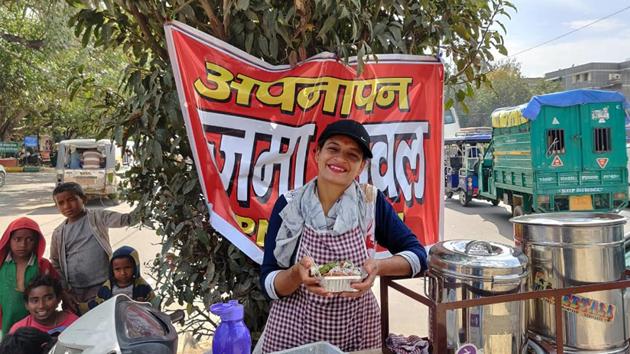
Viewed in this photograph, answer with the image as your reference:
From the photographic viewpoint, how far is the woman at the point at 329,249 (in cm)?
184

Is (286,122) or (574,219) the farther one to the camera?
(286,122)

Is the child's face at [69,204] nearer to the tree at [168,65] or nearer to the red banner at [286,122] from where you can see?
the tree at [168,65]

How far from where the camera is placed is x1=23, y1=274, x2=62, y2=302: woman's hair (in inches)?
126

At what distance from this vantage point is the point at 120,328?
1523mm

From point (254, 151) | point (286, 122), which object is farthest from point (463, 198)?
point (254, 151)

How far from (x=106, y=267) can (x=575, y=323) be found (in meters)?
3.09

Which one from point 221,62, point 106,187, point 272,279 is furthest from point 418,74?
point 106,187

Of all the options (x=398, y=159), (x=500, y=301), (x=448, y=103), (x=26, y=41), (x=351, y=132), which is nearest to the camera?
(x=500, y=301)

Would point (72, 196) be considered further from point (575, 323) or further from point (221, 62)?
point (575, 323)

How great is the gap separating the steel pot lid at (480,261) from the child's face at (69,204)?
2884 millimetres

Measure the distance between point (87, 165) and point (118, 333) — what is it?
14.1 meters

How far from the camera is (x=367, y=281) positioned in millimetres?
1692

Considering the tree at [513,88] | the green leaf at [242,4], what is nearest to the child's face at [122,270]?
the green leaf at [242,4]

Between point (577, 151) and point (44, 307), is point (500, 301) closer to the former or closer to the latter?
point (44, 307)
